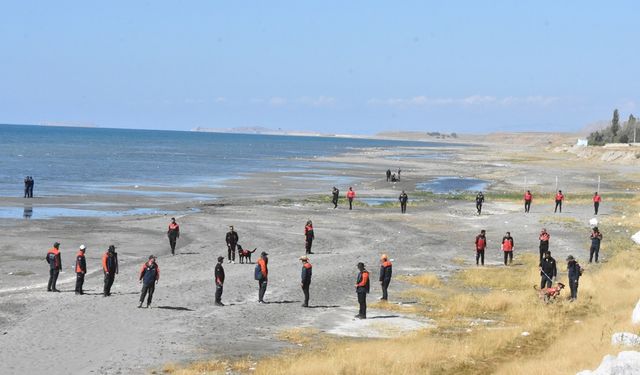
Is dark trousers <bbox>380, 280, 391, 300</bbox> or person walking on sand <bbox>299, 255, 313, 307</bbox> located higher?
person walking on sand <bbox>299, 255, 313, 307</bbox>

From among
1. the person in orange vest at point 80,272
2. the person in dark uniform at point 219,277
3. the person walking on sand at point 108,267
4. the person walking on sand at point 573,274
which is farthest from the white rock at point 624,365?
the person in orange vest at point 80,272

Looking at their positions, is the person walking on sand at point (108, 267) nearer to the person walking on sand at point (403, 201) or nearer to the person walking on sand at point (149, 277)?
the person walking on sand at point (149, 277)

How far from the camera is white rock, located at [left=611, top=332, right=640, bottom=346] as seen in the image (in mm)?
16891

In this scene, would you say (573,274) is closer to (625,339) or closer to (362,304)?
(362,304)

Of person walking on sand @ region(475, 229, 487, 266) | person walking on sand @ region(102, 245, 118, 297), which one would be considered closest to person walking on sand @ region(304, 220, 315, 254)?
person walking on sand @ region(475, 229, 487, 266)

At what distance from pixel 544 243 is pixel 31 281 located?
1838cm

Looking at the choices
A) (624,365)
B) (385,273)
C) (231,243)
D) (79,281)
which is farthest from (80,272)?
(624,365)

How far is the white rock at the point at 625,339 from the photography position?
16891 mm

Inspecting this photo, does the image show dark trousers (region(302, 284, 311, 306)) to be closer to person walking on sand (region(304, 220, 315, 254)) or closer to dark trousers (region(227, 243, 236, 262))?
dark trousers (region(227, 243, 236, 262))

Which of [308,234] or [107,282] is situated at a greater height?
[308,234]

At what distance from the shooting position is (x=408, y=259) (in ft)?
110

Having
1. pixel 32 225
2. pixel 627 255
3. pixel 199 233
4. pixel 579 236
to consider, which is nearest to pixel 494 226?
pixel 579 236

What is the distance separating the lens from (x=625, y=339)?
55.9 ft

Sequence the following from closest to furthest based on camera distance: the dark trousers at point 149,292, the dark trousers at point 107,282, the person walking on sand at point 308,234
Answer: the dark trousers at point 149,292, the dark trousers at point 107,282, the person walking on sand at point 308,234
